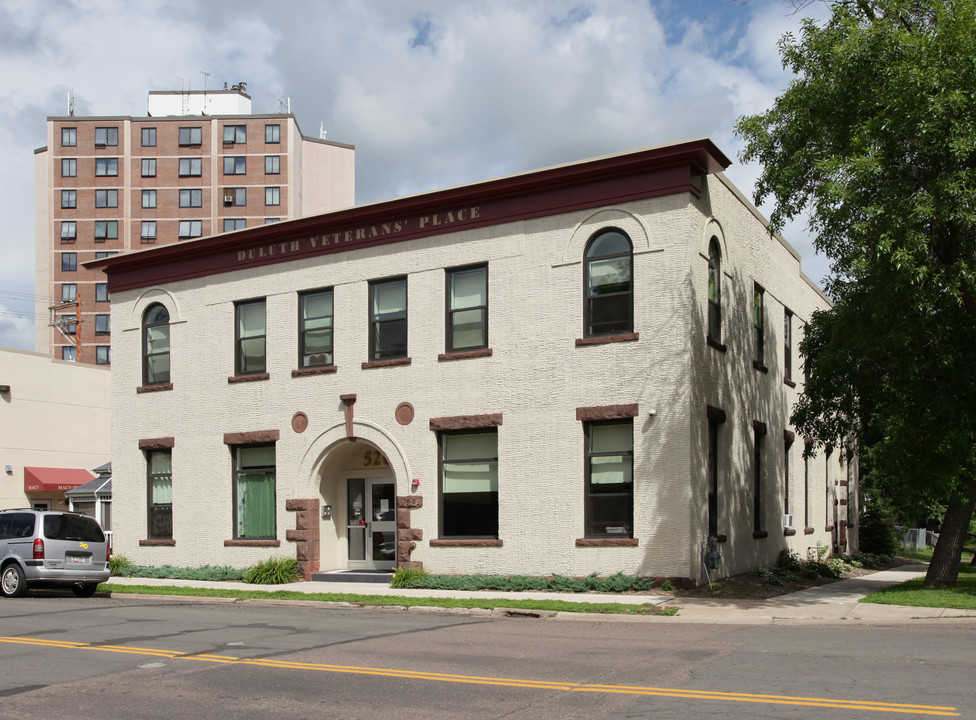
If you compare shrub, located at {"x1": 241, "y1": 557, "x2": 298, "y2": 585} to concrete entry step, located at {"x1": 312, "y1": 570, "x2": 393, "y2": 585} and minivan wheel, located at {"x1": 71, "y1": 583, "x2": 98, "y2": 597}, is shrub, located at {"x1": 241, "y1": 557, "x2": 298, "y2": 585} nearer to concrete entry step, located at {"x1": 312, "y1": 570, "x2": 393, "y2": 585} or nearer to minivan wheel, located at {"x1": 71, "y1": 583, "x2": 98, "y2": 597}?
concrete entry step, located at {"x1": 312, "y1": 570, "x2": 393, "y2": 585}

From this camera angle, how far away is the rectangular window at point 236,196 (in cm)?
8744

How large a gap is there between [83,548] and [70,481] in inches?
927

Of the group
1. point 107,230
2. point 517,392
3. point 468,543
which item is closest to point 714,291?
point 517,392

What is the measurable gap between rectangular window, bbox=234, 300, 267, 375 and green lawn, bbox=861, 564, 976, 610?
14854mm

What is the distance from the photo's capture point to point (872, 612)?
53.4 feet

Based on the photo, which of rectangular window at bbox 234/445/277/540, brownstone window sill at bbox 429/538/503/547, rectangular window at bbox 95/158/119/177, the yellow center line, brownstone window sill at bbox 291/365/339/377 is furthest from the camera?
rectangular window at bbox 95/158/119/177

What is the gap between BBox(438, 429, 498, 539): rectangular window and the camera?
837 inches

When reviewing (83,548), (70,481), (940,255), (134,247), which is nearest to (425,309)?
(83,548)

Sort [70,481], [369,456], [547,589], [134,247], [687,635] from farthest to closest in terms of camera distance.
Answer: [134,247] < [70,481] < [369,456] < [547,589] < [687,635]

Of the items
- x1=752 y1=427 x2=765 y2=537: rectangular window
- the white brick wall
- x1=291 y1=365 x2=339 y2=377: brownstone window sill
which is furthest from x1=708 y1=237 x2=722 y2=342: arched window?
x1=291 y1=365 x2=339 y2=377: brownstone window sill

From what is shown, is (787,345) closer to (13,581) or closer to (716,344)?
(716,344)

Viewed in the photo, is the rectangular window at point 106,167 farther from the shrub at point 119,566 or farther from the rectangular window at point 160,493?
the shrub at point 119,566

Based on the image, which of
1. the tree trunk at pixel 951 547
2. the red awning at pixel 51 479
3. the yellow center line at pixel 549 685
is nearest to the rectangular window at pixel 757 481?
the tree trunk at pixel 951 547

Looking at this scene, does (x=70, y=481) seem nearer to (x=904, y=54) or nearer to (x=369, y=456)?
(x=369, y=456)
